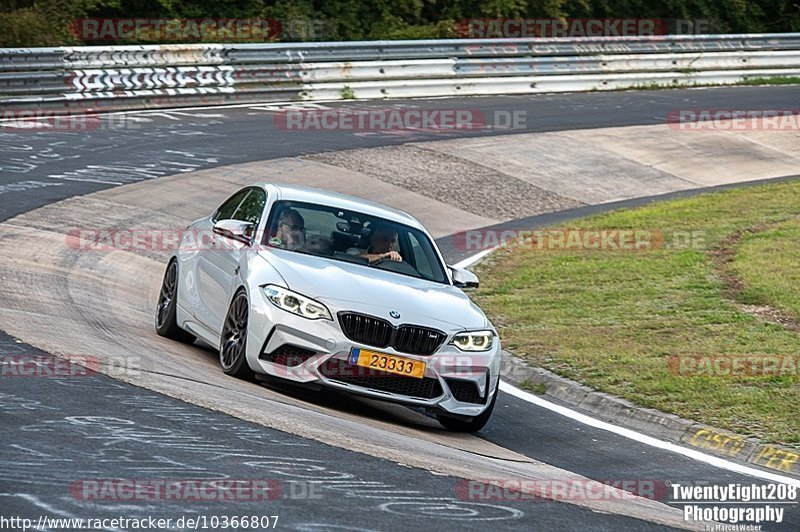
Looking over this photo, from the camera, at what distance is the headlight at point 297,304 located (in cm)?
923

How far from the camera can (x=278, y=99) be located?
26766 millimetres

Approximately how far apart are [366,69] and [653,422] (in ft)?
61.9

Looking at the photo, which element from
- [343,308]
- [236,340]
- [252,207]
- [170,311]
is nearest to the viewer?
[343,308]

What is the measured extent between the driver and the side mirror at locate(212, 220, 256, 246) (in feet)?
2.66

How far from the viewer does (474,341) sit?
31.6 feet

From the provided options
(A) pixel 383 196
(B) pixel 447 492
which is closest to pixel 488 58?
(A) pixel 383 196

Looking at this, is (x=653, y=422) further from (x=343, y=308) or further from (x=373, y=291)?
(x=343, y=308)

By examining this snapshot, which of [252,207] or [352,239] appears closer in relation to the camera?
[352,239]

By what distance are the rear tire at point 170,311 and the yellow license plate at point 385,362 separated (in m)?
2.60

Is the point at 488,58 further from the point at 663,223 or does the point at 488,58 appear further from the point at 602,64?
the point at 663,223

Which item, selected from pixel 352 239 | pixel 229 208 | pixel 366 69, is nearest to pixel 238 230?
pixel 352 239

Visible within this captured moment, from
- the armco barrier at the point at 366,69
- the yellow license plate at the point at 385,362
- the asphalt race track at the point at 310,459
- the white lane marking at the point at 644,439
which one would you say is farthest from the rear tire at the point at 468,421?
the armco barrier at the point at 366,69

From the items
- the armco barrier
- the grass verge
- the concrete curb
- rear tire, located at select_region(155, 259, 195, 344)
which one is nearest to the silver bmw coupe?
rear tire, located at select_region(155, 259, 195, 344)

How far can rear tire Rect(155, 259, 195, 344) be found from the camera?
11375 millimetres
